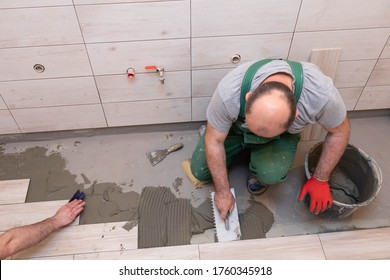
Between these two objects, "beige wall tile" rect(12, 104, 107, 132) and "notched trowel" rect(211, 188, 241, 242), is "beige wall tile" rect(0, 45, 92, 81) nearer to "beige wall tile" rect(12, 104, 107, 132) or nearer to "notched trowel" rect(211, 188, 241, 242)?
"beige wall tile" rect(12, 104, 107, 132)

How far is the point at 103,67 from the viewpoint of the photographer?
5.01 feet

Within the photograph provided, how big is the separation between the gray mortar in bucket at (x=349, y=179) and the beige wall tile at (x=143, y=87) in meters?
0.72

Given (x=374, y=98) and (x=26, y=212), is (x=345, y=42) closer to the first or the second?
(x=374, y=98)

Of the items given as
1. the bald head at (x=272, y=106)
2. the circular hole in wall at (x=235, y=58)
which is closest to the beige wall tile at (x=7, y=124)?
the circular hole in wall at (x=235, y=58)

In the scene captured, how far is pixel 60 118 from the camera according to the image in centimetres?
176

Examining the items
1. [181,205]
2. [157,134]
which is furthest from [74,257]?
[157,134]

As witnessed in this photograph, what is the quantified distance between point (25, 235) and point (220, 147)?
3.03 feet

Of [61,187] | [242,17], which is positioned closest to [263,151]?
[242,17]

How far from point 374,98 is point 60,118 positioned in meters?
1.80

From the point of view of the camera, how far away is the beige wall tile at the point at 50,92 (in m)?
1.57

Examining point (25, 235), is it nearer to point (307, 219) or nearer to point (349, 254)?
point (307, 219)

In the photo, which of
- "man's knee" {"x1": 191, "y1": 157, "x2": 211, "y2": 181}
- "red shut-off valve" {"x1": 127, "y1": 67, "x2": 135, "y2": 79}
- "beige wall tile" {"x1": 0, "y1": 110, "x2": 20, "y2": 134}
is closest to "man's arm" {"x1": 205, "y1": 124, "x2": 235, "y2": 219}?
"man's knee" {"x1": 191, "y1": 157, "x2": 211, "y2": 181}

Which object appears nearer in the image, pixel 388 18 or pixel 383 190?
pixel 388 18
